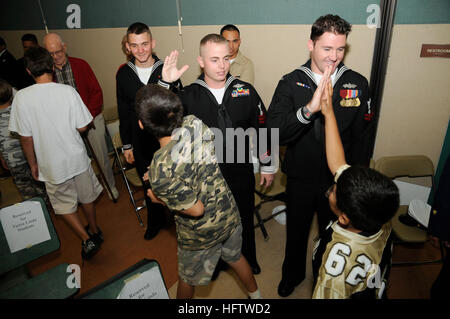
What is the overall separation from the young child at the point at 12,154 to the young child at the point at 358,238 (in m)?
2.64

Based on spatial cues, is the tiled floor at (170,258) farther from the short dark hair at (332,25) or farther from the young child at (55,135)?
the short dark hair at (332,25)

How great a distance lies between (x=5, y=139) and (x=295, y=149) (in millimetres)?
2891

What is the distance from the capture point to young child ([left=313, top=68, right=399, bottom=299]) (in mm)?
1111

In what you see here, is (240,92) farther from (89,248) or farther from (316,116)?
(89,248)

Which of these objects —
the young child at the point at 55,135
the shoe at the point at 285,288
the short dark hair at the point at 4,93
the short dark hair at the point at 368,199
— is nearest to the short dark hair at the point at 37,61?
the young child at the point at 55,135

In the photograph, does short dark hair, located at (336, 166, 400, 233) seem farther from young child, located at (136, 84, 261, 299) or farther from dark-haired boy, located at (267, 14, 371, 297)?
young child, located at (136, 84, 261, 299)

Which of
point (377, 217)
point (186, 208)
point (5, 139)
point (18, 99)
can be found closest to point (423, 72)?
point (377, 217)

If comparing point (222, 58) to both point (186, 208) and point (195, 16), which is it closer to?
point (186, 208)

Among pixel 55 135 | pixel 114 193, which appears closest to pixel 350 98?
pixel 55 135

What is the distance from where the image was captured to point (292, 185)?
204 centimetres

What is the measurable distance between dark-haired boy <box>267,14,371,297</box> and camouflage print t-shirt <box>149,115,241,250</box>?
515 millimetres

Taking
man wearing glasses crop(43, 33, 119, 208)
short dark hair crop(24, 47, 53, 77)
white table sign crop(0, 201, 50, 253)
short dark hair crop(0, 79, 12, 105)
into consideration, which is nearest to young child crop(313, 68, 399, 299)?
white table sign crop(0, 201, 50, 253)

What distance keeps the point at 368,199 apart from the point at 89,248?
251 cm

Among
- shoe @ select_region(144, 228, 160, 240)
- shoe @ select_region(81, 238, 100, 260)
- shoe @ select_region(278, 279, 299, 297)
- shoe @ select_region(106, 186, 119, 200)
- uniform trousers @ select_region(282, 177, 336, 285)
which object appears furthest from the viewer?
shoe @ select_region(106, 186, 119, 200)
